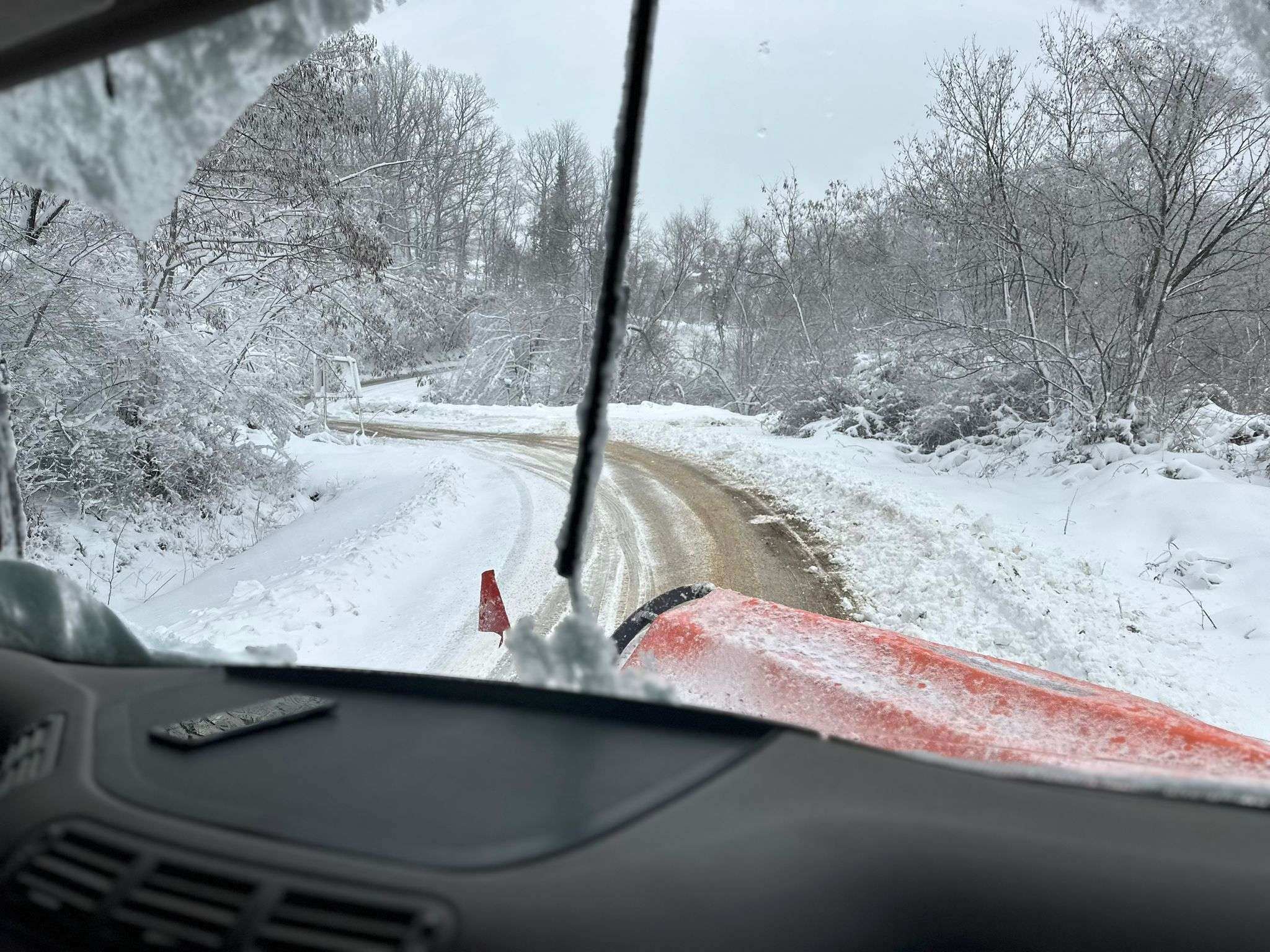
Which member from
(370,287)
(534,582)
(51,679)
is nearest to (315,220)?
(370,287)

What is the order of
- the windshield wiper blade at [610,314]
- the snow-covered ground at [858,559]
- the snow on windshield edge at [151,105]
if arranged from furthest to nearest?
1. the snow-covered ground at [858,559]
2. the snow on windshield edge at [151,105]
3. the windshield wiper blade at [610,314]

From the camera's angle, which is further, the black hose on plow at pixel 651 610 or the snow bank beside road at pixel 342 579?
the snow bank beside road at pixel 342 579

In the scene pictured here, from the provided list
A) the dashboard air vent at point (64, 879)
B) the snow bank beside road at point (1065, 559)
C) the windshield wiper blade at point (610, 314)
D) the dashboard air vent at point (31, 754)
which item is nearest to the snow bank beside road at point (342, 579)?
the dashboard air vent at point (31, 754)

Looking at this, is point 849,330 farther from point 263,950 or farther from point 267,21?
point 263,950

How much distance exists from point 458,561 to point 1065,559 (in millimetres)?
5226

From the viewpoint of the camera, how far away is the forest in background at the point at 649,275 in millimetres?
1972

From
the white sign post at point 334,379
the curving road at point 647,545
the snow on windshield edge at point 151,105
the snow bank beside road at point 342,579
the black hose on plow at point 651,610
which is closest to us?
the snow on windshield edge at point 151,105

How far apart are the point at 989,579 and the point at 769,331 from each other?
303cm

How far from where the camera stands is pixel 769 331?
4.50 metres

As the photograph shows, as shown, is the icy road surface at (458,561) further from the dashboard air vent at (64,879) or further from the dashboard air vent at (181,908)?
the dashboard air vent at (181,908)

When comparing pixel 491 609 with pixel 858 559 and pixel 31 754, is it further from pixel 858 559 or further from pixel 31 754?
pixel 858 559

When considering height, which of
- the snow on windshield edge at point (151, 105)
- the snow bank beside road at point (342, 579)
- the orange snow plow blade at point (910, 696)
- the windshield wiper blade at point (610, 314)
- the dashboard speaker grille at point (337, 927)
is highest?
the snow on windshield edge at point (151, 105)

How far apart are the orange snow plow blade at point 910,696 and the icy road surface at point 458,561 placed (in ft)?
1.77

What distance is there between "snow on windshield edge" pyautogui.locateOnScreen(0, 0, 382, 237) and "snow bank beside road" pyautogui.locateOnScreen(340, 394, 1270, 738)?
1.57 metres
